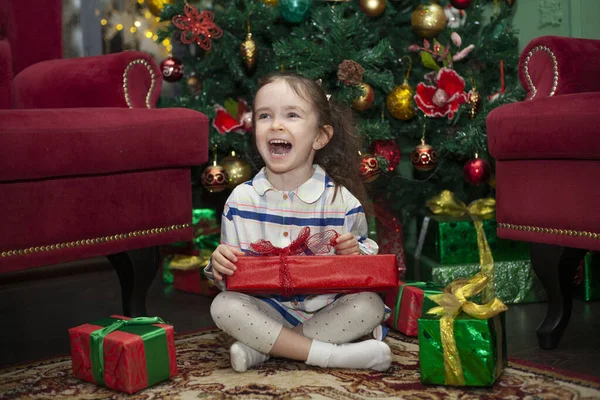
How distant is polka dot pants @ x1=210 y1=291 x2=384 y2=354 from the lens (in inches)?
58.4

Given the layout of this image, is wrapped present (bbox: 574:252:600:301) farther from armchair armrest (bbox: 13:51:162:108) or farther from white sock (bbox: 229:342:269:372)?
armchair armrest (bbox: 13:51:162:108)

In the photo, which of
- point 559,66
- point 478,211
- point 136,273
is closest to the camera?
point 559,66

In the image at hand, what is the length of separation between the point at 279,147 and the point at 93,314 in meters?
0.93

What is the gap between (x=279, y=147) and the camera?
162cm

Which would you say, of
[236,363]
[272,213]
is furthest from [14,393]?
[272,213]

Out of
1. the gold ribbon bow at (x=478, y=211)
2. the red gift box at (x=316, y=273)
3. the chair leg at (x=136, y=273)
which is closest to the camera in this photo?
the red gift box at (x=316, y=273)

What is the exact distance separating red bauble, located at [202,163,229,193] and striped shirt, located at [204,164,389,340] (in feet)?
2.02

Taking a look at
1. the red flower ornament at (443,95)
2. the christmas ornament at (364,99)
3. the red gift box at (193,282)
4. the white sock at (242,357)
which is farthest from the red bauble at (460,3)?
the white sock at (242,357)

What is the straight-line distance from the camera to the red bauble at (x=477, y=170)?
227 centimetres

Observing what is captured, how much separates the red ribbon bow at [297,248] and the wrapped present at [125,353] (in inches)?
10.0

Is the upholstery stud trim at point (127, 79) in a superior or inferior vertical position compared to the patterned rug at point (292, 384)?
superior

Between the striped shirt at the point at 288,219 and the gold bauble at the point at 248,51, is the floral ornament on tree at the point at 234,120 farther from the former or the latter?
the striped shirt at the point at 288,219

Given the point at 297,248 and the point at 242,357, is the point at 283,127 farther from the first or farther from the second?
the point at 242,357

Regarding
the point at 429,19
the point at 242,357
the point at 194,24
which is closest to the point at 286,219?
the point at 242,357
